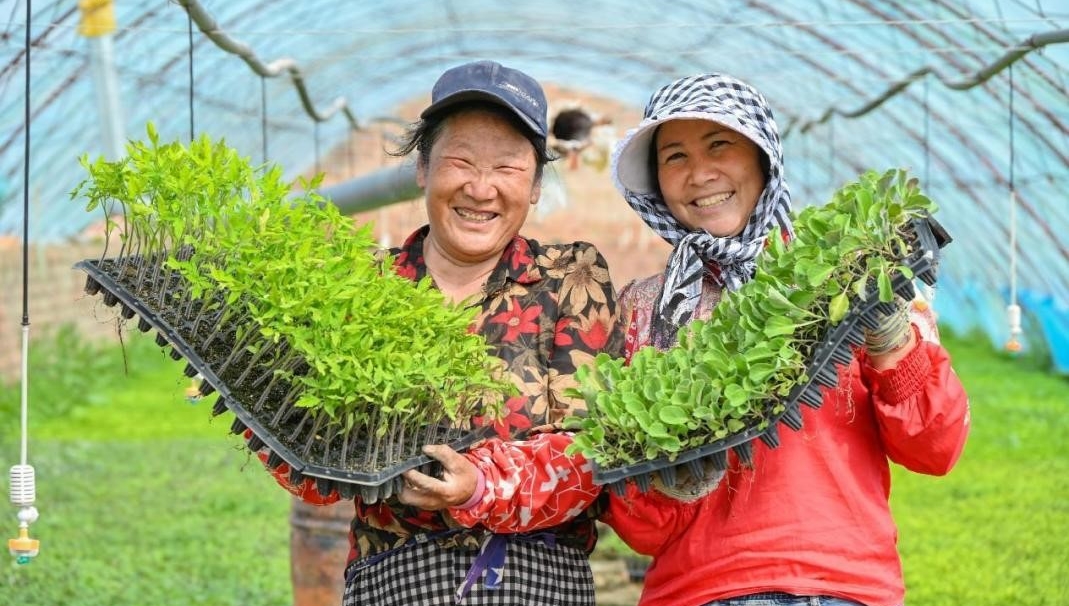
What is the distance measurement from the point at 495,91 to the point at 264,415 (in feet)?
2.40

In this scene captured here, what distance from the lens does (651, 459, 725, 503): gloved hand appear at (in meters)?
2.23

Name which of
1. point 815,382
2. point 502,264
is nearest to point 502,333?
point 502,264

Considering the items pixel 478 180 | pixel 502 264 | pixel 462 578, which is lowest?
pixel 462 578

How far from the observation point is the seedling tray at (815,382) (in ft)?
7.03

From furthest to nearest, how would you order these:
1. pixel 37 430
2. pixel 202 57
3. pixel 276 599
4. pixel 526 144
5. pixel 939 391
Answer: pixel 202 57, pixel 37 430, pixel 276 599, pixel 526 144, pixel 939 391

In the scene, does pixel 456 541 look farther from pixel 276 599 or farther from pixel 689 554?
pixel 276 599

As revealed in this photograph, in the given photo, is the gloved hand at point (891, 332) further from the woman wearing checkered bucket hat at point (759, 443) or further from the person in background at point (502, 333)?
the person in background at point (502, 333)

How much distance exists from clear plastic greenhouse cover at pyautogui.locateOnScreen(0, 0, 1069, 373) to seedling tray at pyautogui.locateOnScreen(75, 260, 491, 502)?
4278 mm

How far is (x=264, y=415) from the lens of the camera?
236 cm

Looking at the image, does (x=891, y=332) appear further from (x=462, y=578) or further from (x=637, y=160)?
(x=462, y=578)

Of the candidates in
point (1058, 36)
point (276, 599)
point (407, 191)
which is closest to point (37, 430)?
point (276, 599)

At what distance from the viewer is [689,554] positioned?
238 centimetres

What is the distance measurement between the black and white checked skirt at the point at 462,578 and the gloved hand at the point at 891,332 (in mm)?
749

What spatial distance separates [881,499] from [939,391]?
0.26m
